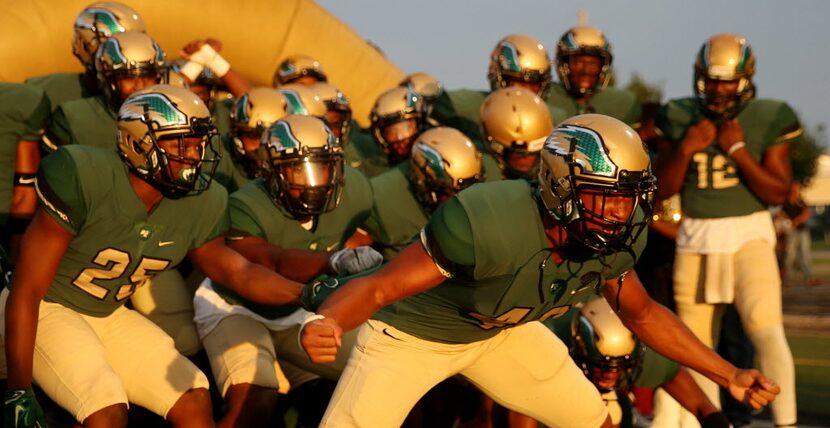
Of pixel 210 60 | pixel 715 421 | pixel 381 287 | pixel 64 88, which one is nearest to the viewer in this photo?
pixel 381 287

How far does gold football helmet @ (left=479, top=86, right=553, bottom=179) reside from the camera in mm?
5500

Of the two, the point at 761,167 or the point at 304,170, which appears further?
the point at 761,167

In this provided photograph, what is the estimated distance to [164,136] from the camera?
3955mm

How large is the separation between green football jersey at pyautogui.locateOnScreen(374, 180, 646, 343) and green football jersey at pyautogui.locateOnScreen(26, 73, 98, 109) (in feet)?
10.0

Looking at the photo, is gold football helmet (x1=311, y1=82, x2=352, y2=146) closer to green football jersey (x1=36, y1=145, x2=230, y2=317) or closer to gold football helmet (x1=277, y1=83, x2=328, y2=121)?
gold football helmet (x1=277, y1=83, x2=328, y2=121)

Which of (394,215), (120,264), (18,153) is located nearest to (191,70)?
(18,153)

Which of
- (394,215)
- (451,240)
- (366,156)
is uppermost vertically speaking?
(451,240)

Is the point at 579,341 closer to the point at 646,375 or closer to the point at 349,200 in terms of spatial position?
the point at 646,375

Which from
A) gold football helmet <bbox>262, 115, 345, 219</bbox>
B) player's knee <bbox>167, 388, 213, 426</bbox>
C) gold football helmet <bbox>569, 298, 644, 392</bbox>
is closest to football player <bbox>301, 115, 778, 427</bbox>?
player's knee <bbox>167, 388, 213, 426</bbox>

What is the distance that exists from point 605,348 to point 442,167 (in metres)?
1.15

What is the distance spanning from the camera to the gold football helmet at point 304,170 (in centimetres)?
463

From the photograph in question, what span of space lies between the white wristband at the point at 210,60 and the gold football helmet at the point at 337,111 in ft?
2.24

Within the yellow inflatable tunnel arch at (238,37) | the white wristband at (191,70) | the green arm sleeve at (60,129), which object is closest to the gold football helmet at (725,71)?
the white wristband at (191,70)

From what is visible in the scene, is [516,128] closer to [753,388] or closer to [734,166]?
[734,166]
